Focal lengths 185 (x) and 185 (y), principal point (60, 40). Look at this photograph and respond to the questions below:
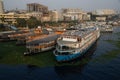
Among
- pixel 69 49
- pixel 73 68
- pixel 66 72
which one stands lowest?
pixel 66 72

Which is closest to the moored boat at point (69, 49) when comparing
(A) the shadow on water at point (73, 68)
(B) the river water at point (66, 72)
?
(A) the shadow on water at point (73, 68)

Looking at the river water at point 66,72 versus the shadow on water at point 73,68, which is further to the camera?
the shadow on water at point 73,68

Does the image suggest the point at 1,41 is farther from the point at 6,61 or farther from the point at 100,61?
the point at 100,61

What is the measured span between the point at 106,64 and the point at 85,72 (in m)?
6.78

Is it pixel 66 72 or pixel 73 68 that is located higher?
pixel 73 68

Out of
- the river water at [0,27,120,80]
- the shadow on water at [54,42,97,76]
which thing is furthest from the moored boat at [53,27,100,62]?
the river water at [0,27,120,80]

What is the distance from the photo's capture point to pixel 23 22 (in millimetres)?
107500

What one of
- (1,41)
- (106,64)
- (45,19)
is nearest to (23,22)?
(1,41)

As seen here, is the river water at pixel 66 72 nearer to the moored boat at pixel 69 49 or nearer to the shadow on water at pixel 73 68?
the shadow on water at pixel 73 68

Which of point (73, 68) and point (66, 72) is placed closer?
point (66, 72)

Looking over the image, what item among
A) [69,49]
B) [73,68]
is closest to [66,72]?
[73,68]

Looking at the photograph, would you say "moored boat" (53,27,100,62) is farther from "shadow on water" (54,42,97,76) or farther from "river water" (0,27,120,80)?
"river water" (0,27,120,80)

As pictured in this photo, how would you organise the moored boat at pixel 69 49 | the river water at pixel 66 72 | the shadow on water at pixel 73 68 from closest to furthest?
the river water at pixel 66 72 < the shadow on water at pixel 73 68 < the moored boat at pixel 69 49

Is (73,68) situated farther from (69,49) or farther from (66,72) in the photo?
(69,49)
